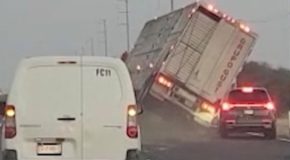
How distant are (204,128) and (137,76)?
3.97m

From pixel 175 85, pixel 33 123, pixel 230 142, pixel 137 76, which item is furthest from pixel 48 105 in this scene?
pixel 137 76

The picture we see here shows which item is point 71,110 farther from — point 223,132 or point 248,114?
point 223,132

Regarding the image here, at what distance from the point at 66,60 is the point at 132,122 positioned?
127 cm

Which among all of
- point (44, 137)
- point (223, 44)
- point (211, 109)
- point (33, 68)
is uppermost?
point (223, 44)

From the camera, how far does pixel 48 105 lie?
43.5ft

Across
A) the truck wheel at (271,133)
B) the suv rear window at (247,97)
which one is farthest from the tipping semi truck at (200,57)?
the truck wheel at (271,133)

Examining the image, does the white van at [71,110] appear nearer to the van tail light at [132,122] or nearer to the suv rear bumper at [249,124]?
the van tail light at [132,122]

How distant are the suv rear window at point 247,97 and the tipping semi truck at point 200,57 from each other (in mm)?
3597

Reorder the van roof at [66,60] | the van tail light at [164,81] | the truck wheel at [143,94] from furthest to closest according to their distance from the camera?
the truck wheel at [143,94] < the van tail light at [164,81] < the van roof at [66,60]

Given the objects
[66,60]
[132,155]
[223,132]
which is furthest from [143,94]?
[66,60]

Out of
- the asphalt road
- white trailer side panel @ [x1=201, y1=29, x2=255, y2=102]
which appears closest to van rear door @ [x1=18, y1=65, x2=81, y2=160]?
the asphalt road

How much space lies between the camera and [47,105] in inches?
522

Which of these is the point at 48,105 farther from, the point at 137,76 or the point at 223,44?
the point at 137,76

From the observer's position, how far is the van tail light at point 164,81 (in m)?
35.3
